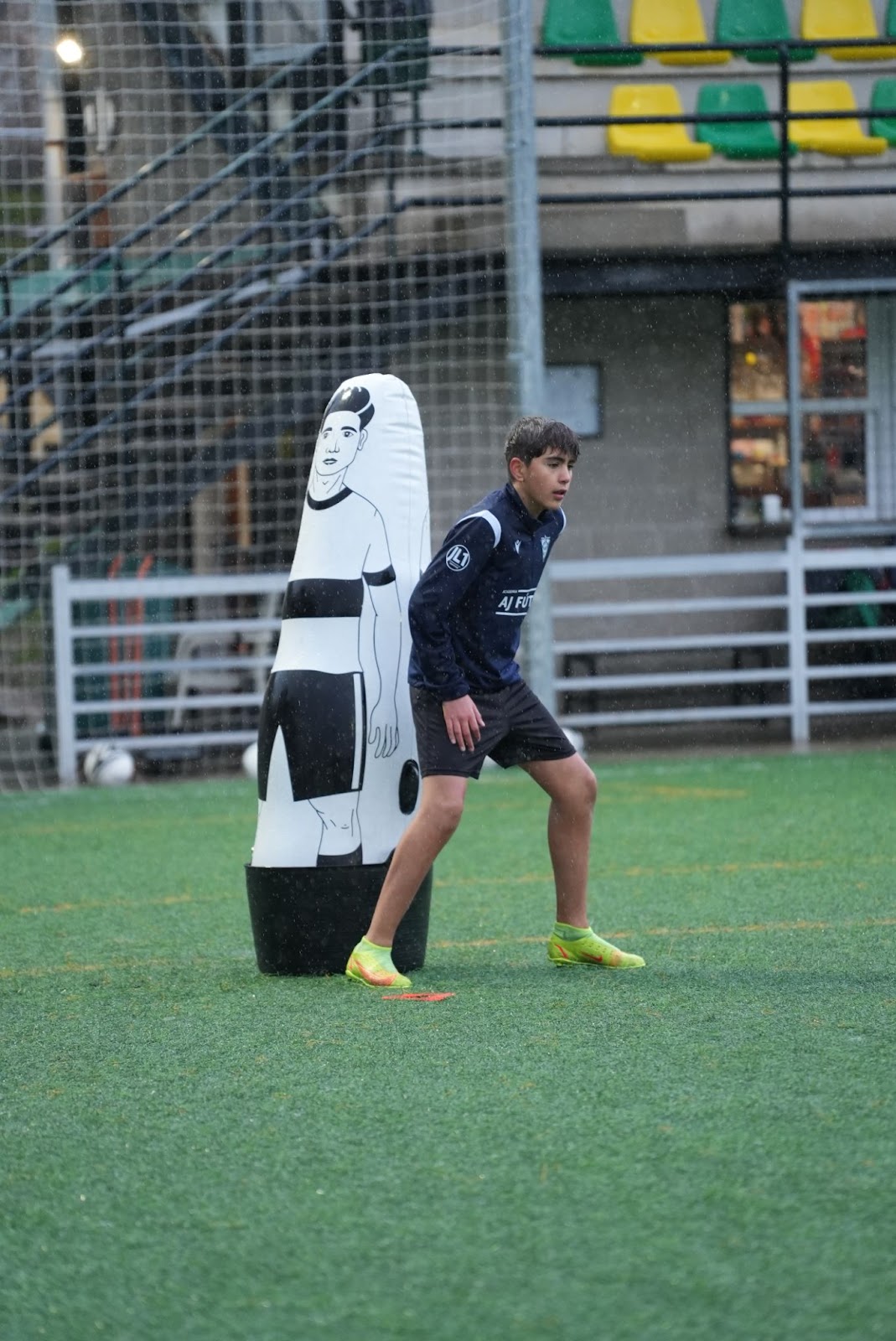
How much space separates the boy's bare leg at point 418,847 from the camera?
14.8 feet

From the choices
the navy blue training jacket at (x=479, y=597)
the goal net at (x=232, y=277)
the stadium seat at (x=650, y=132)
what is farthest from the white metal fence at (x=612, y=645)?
the navy blue training jacket at (x=479, y=597)

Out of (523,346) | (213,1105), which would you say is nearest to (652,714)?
(523,346)

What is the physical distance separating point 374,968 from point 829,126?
32.1 feet

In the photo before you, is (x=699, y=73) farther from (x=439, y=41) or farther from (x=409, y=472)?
(x=409, y=472)

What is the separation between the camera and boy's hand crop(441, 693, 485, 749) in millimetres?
4453

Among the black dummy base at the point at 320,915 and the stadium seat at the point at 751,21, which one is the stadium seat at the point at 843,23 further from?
the black dummy base at the point at 320,915

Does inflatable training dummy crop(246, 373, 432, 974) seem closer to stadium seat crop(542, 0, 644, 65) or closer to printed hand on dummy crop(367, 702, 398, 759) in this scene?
printed hand on dummy crop(367, 702, 398, 759)

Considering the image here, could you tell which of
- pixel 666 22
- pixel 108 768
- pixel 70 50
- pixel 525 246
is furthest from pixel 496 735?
pixel 666 22

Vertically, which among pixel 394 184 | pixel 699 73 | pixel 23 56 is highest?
pixel 23 56

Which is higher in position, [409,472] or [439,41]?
[439,41]

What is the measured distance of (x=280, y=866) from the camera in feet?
15.6

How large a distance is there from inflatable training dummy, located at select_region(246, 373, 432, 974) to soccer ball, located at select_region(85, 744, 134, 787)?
18.7 feet

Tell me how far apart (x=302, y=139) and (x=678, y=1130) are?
9.84 m

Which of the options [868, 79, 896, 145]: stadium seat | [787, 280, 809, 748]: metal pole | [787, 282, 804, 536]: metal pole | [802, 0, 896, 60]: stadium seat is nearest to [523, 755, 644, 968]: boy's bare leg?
Answer: [787, 280, 809, 748]: metal pole
